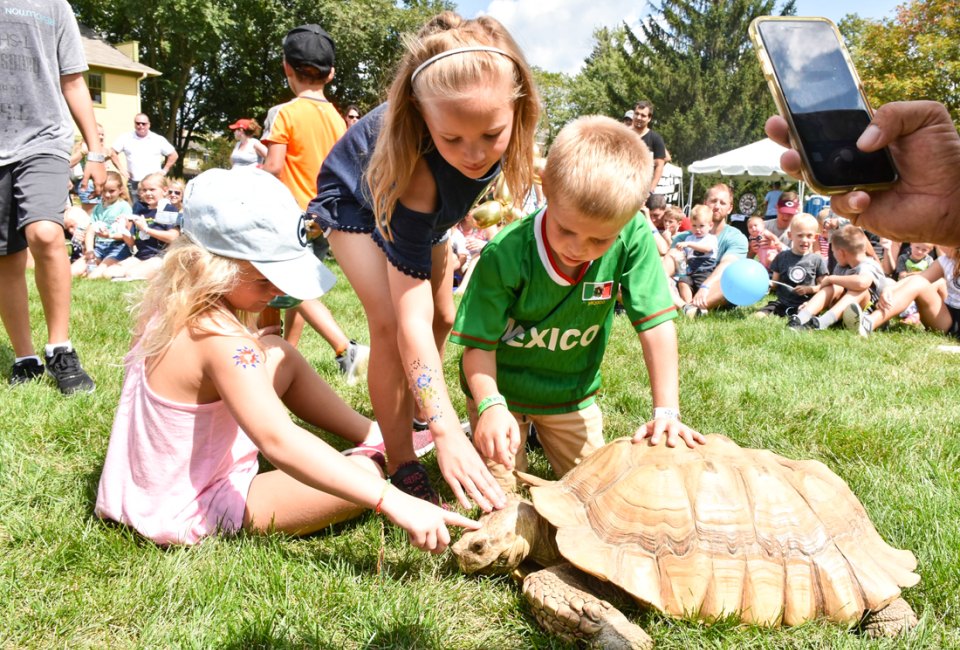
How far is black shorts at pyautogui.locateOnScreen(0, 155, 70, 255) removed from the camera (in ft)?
13.2

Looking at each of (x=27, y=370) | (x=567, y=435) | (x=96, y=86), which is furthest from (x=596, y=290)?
(x=96, y=86)

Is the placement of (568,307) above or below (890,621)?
above

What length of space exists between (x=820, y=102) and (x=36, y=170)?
4.10 m

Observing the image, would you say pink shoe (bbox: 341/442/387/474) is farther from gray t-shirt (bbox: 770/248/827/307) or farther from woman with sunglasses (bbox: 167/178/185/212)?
woman with sunglasses (bbox: 167/178/185/212)

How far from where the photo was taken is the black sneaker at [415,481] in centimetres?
293

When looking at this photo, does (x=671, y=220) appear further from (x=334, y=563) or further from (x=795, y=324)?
(x=334, y=563)

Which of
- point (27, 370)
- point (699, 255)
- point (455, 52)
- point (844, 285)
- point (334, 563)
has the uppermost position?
point (455, 52)

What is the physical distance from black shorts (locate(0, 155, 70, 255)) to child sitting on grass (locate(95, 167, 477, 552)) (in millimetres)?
1978

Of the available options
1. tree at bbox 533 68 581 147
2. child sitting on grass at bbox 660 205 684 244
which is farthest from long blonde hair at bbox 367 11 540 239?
tree at bbox 533 68 581 147

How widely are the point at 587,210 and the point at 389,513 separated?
1211 mm

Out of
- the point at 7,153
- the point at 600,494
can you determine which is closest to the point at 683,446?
the point at 600,494

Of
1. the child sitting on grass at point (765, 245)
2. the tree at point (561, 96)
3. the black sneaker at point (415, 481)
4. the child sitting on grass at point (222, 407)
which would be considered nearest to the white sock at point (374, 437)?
the black sneaker at point (415, 481)

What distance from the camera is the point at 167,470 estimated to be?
8.29 feet

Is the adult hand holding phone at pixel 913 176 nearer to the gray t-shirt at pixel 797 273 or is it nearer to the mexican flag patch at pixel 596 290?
the mexican flag patch at pixel 596 290
